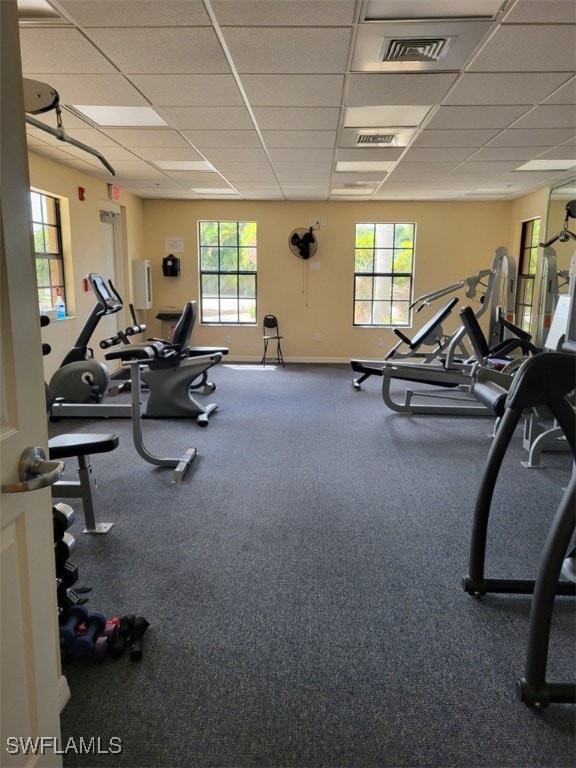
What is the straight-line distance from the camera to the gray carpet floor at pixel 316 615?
1.61 meters

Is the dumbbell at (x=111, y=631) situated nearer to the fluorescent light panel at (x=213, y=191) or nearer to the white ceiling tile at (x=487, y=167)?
the white ceiling tile at (x=487, y=167)

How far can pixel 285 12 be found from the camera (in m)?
2.31

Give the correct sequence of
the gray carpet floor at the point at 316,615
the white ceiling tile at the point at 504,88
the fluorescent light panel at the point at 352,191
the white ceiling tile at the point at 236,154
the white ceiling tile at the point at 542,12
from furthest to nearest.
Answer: the fluorescent light panel at the point at 352,191
the white ceiling tile at the point at 236,154
the white ceiling tile at the point at 504,88
the white ceiling tile at the point at 542,12
the gray carpet floor at the point at 316,615

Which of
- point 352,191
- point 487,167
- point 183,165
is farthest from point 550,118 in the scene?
point 352,191

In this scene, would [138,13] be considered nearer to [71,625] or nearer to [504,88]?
[504,88]

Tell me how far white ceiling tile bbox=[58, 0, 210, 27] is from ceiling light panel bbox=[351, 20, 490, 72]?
744 mm

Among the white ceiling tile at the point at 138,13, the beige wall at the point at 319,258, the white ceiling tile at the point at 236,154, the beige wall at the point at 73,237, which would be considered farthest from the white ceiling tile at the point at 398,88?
the beige wall at the point at 319,258

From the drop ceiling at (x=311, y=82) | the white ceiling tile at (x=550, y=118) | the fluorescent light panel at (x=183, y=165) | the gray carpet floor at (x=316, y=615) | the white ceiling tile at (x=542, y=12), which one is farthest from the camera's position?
the fluorescent light panel at (x=183, y=165)

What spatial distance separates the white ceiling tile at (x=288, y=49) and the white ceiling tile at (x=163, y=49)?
4.2 inches

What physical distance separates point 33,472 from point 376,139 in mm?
4148

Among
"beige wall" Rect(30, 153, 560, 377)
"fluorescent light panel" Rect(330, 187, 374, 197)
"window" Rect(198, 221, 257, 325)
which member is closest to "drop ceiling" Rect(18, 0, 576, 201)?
"fluorescent light panel" Rect(330, 187, 374, 197)

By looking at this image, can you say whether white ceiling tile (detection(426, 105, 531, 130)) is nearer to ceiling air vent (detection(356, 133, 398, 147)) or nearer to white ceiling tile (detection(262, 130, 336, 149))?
ceiling air vent (detection(356, 133, 398, 147))

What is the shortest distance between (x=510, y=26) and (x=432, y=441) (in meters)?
2.98

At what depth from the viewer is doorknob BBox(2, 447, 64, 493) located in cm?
104
